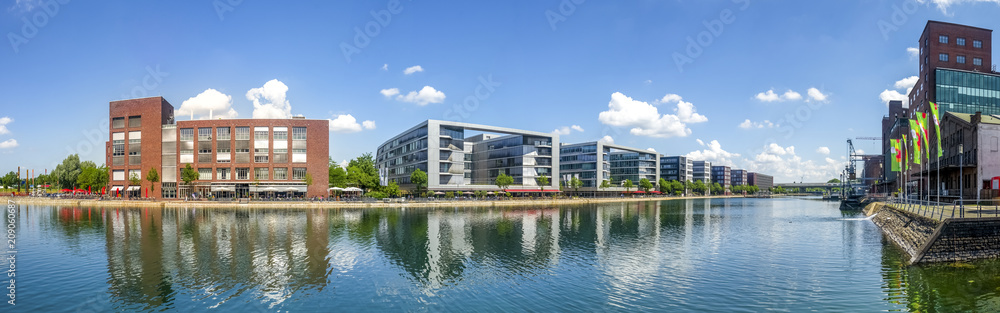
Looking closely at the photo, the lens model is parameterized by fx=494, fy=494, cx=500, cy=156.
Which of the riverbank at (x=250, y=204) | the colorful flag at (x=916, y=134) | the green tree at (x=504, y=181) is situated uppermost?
the colorful flag at (x=916, y=134)

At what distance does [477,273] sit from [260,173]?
9562 cm

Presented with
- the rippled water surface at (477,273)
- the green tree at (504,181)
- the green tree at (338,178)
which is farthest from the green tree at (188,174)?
the green tree at (504,181)

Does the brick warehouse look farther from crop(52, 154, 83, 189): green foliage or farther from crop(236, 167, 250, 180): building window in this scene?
crop(52, 154, 83, 189): green foliage

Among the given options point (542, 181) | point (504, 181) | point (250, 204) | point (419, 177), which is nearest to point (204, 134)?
point (250, 204)

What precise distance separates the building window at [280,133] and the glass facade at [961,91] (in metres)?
125

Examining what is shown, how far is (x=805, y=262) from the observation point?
3444 cm

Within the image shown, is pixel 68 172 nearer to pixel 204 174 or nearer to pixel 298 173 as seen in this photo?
pixel 204 174

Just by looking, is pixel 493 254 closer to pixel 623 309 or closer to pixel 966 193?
pixel 623 309

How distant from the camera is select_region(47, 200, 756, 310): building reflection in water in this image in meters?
26.6

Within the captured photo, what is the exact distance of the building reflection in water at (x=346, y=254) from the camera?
2662 cm

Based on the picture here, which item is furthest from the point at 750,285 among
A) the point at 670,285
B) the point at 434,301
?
the point at 434,301

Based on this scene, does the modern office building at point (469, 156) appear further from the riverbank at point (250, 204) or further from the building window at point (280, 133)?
the building window at point (280, 133)

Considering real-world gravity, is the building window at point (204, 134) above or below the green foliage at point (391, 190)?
above

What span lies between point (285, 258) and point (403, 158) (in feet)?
386
